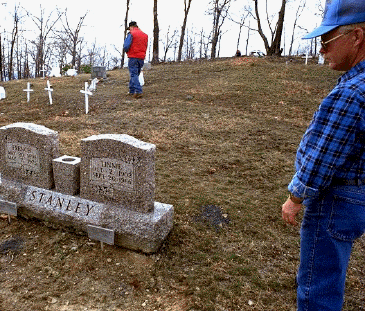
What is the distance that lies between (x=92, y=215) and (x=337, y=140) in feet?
9.02

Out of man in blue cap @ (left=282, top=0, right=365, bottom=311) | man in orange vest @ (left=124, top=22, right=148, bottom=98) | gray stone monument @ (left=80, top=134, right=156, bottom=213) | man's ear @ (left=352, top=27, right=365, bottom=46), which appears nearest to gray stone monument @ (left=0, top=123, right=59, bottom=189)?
gray stone monument @ (left=80, top=134, right=156, bottom=213)

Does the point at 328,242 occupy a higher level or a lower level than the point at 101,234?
higher

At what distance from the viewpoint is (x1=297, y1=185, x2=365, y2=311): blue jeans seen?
1.61 meters

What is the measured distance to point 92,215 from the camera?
11.4 ft

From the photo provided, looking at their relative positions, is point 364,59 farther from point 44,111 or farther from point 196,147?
point 44,111

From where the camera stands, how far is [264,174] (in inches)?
217

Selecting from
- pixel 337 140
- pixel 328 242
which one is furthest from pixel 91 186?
pixel 337 140

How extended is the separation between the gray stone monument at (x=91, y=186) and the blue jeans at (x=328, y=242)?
1742 mm

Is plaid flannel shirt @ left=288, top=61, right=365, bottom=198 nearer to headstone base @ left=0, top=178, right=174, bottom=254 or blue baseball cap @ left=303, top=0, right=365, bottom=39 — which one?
blue baseball cap @ left=303, top=0, right=365, bottom=39

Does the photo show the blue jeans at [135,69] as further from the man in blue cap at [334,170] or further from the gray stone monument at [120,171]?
the man in blue cap at [334,170]

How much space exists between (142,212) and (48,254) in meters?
1.08

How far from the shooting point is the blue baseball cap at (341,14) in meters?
1.48

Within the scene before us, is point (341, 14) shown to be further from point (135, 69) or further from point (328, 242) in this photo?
point (135, 69)

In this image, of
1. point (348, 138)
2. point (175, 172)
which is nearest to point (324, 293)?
point (348, 138)
